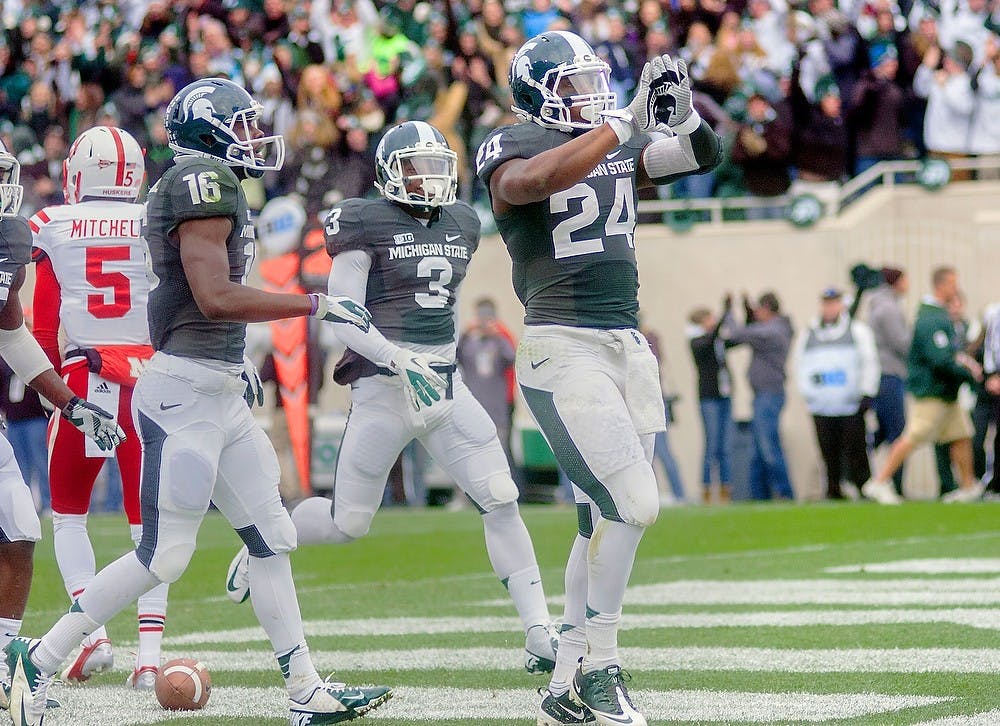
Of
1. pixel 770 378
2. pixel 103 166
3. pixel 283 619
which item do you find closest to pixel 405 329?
pixel 103 166

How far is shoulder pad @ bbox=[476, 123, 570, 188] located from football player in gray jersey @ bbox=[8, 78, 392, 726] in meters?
0.57

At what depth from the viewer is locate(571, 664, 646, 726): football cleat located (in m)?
4.91

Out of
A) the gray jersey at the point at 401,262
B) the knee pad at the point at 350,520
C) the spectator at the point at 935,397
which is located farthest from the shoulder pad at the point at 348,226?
the spectator at the point at 935,397

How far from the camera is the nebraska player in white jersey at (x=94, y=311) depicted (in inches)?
257

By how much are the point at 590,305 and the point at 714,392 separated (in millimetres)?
10116

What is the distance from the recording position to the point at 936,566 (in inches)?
364

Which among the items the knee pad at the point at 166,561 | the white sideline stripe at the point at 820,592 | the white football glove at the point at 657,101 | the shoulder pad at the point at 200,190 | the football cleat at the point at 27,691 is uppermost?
the white football glove at the point at 657,101

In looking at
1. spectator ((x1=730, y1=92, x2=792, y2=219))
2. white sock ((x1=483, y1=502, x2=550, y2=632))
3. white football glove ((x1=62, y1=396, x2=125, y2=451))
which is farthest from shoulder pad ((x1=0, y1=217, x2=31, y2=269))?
spectator ((x1=730, y1=92, x2=792, y2=219))

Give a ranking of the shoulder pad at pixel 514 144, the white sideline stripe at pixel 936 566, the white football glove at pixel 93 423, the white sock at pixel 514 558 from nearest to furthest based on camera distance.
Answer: the shoulder pad at pixel 514 144
the white football glove at pixel 93 423
the white sock at pixel 514 558
the white sideline stripe at pixel 936 566

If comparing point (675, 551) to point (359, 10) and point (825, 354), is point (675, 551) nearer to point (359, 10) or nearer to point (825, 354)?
point (825, 354)

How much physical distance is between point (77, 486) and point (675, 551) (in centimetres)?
514

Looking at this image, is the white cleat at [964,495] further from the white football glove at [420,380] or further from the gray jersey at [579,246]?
the white football glove at [420,380]

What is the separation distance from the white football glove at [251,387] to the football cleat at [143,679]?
3.85 ft

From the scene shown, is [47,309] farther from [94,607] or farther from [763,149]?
[763,149]
